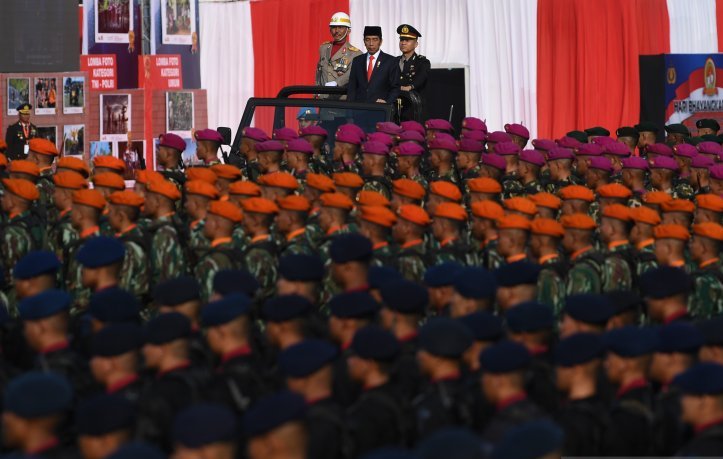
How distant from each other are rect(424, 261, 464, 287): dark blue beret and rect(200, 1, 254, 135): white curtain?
13254 millimetres

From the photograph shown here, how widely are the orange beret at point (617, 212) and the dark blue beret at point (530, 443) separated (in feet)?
16.8

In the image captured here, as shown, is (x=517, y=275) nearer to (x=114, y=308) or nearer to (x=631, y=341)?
(x=631, y=341)

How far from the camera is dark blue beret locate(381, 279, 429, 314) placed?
7.38m

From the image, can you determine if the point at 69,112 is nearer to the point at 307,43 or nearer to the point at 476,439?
the point at 307,43

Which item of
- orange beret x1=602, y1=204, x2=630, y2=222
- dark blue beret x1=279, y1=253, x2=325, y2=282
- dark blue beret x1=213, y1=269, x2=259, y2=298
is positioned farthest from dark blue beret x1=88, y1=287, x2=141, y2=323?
orange beret x1=602, y1=204, x2=630, y2=222

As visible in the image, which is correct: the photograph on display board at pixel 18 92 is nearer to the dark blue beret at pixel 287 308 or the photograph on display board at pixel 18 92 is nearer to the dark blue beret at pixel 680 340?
the dark blue beret at pixel 287 308

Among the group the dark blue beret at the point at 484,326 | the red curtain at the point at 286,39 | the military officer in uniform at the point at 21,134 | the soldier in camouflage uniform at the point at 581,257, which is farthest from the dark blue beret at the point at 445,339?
the red curtain at the point at 286,39

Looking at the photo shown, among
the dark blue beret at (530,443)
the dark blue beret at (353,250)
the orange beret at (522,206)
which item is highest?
the orange beret at (522,206)

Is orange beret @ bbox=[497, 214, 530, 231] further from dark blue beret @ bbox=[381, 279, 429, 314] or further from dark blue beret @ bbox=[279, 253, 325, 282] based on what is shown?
dark blue beret @ bbox=[381, 279, 429, 314]

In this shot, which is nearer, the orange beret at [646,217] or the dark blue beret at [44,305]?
the dark blue beret at [44,305]

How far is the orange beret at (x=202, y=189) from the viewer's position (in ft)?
34.0

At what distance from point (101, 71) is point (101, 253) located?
409 inches

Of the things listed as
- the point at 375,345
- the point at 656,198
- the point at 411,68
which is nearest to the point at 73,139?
the point at 411,68

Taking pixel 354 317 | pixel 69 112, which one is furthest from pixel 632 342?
pixel 69 112
